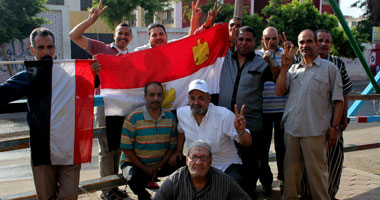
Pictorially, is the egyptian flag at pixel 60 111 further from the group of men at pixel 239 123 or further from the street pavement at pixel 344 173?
the street pavement at pixel 344 173

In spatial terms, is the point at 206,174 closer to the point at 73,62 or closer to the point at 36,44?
the point at 73,62

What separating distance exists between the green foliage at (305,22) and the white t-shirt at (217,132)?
19350 millimetres

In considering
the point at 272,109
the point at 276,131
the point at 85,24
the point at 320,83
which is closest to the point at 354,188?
the point at 276,131

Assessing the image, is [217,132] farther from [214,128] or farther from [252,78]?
[252,78]

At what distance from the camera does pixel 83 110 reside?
12.2ft

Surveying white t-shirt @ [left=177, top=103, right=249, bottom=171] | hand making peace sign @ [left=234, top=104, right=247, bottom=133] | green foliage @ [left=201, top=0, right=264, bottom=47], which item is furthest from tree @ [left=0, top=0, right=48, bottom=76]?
hand making peace sign @ [left=234, top=104, right=247, bottom=133]

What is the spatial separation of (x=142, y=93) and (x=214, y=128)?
1038 mm

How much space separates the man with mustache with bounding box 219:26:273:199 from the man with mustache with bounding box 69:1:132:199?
1258mm

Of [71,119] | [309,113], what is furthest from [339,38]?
[71,119]

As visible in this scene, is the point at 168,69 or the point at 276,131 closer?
the point at 168,69

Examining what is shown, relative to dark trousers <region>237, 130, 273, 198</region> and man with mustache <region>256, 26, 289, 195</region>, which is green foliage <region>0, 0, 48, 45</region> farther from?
dark trousers <region>237, 130, 273, 198</region>

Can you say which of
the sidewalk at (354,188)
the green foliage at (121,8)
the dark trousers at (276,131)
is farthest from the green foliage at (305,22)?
the dark trousers at (276,131)

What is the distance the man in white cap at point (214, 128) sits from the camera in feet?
12.5

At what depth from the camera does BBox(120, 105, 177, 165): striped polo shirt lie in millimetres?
3990
